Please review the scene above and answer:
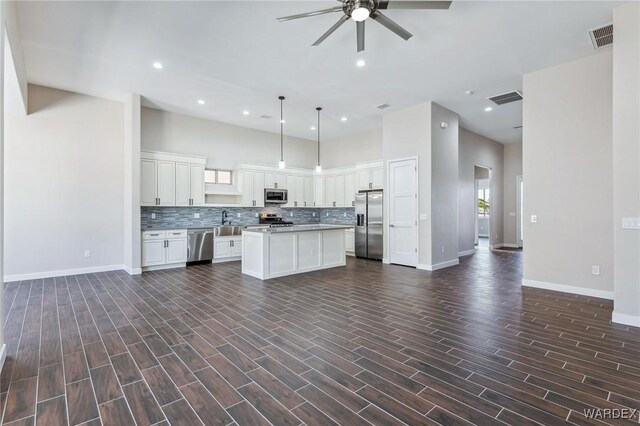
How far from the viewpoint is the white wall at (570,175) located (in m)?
4.20

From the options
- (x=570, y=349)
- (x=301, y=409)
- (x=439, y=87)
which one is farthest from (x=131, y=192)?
(x=570, y=349)

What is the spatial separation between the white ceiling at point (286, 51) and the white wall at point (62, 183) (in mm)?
482

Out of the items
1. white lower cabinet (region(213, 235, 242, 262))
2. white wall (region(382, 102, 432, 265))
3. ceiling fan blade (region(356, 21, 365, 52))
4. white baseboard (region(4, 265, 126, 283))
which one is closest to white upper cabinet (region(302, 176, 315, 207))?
white lower cabinet (region(213, 235, 242, 262))

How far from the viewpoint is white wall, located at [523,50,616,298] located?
165 inches

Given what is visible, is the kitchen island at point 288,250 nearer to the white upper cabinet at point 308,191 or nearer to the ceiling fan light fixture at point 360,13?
the white upper cabinet at point 308,191

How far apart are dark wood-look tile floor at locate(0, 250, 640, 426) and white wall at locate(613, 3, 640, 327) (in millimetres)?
410

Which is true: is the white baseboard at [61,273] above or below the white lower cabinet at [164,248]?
below

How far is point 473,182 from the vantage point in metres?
8.88

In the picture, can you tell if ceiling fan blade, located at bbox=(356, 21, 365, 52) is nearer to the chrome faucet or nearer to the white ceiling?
the white ceiling

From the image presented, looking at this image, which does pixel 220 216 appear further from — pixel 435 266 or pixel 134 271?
pixel 435 266

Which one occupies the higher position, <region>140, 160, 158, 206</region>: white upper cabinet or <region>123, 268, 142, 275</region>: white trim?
<region>140, 160, 158, 206</region>: white upper cabinet

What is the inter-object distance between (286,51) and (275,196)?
15.4 ft

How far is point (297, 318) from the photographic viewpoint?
3473mm

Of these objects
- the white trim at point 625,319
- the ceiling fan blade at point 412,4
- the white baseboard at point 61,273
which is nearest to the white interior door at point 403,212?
the white trim at point 625,319
